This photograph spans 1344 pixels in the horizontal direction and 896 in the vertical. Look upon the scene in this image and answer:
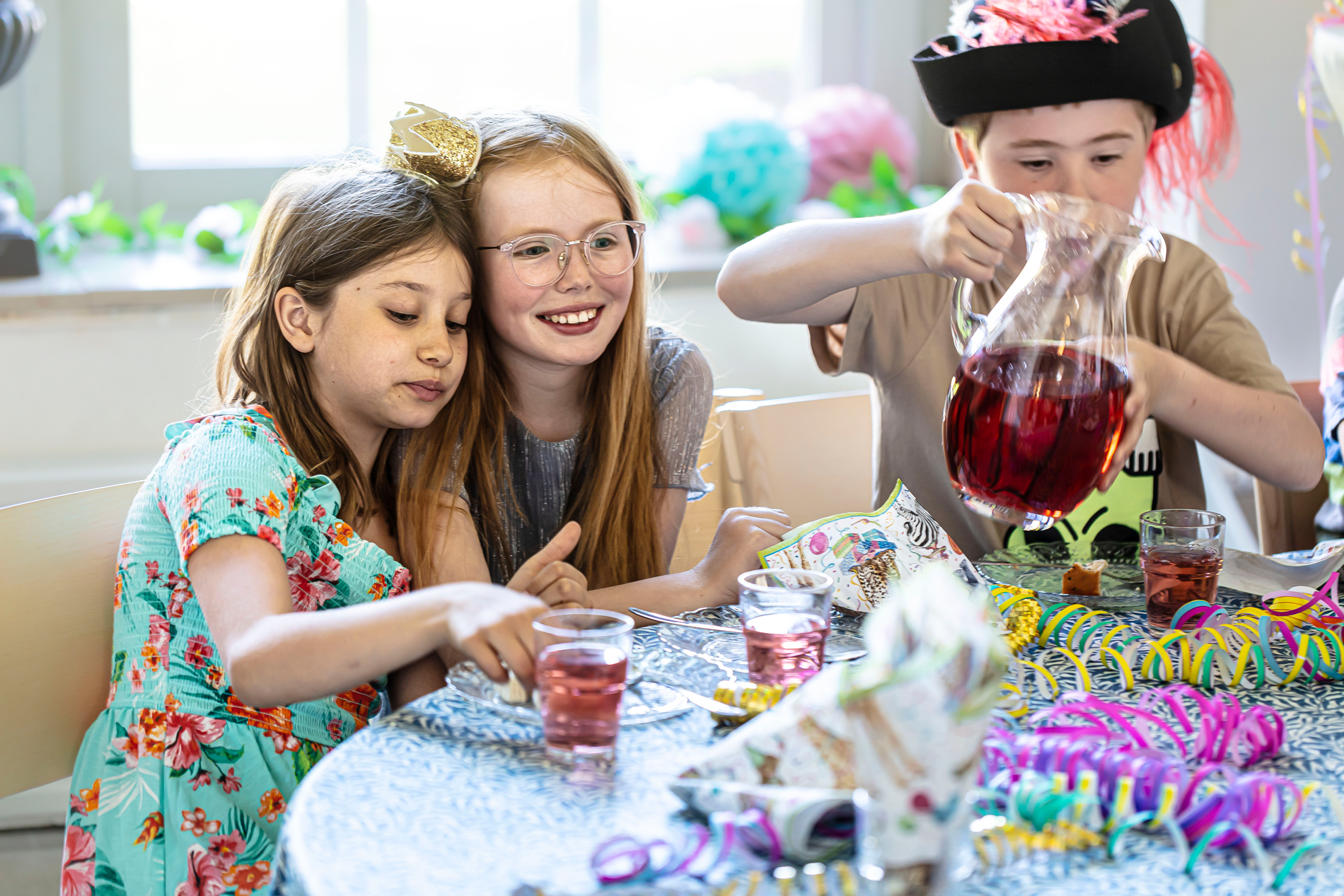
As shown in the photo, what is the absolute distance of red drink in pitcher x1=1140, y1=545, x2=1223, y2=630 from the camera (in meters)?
0.92

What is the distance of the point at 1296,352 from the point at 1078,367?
142 cm

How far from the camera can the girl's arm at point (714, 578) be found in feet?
3.39

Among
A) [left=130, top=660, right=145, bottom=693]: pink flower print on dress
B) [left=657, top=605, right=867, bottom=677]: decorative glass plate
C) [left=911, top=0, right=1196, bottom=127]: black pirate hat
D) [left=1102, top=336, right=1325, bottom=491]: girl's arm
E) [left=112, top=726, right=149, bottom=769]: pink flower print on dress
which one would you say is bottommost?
[left=112, top=726, right=149, bottom=769]: pink flower print on dress

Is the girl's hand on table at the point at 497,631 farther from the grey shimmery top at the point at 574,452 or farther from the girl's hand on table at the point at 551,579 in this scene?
the grey shimmery top at the point at 574,452

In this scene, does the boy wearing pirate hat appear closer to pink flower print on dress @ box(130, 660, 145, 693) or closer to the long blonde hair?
the long blonde hair

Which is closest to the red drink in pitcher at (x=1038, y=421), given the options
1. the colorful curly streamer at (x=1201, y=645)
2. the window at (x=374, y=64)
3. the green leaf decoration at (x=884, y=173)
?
the colorful curly streamer at (x=1201, y=645)

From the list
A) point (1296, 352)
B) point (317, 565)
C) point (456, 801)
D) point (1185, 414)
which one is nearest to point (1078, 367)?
point (1185, 414)

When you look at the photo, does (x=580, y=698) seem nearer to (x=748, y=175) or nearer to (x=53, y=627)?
(x=53, y=627)

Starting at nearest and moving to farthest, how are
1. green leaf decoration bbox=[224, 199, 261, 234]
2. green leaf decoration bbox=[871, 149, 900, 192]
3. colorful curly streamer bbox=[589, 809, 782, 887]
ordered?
colorful curly streamer bbox=[589, 809, 782, 887], green leaf decoration bbox=[224, 199, 261, 234], green leaf decoration bbox=[871, 149, 900, 192]

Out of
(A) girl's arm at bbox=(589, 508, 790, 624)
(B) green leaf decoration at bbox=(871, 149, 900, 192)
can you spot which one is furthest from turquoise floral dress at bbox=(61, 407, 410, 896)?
(B) green leaf decoration at bbox=(871, 149, 900, 192)

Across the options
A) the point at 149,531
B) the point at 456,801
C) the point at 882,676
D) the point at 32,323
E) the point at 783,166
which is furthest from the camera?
the point at 783,166

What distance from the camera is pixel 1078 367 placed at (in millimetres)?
784

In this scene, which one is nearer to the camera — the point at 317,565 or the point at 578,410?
the point at 317,565

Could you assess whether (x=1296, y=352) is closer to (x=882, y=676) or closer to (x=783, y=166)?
(x=783, y=166)
